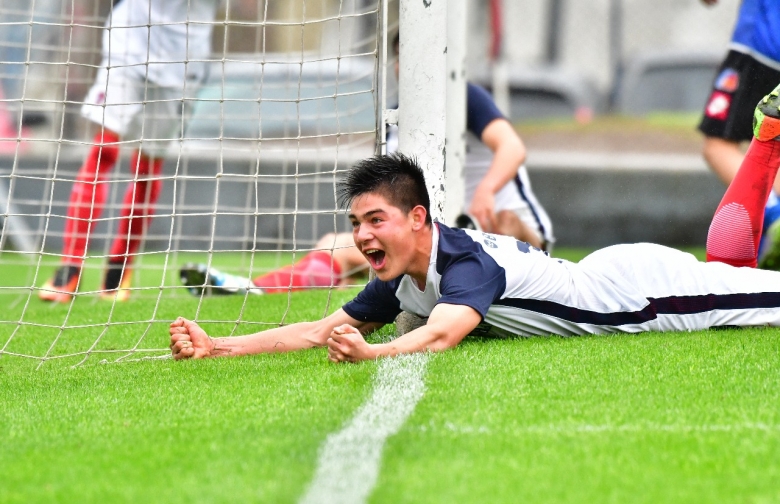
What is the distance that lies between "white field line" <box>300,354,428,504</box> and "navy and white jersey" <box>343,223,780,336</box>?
502 mm

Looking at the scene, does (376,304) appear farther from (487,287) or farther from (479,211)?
(479,211)

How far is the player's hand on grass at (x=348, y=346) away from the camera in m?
3.50

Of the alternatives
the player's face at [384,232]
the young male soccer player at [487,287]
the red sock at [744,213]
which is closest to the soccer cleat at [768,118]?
the young male soccer player at [487,287]

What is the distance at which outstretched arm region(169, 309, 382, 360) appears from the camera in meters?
3.88

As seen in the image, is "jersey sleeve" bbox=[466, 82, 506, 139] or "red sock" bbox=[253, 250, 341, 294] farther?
"jersey sleeve" bbox=[466, 82, 506, 139]

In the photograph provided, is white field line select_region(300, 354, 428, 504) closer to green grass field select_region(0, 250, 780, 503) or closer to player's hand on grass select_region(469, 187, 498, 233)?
green grass field select_region(0, 250, 780, 503)

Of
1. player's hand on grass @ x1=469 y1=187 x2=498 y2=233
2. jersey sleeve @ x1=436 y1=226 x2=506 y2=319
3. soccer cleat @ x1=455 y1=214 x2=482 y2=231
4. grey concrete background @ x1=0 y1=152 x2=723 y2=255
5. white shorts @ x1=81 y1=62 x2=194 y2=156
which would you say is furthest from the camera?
grey concrete background @ x1=0 y1=152 x2=723 y2=255

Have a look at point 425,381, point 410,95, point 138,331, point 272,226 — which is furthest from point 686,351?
point 272,226

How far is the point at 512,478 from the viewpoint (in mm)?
2236

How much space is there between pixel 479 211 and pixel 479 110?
68 centimetres

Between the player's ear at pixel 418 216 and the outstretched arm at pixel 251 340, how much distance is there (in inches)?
21.9

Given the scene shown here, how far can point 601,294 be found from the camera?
3963mm

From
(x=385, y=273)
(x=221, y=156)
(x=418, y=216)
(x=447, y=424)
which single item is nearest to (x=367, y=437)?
(x=447, y=424)

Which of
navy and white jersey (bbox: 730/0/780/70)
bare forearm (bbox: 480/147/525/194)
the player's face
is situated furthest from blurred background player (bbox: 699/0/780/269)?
the player's face
